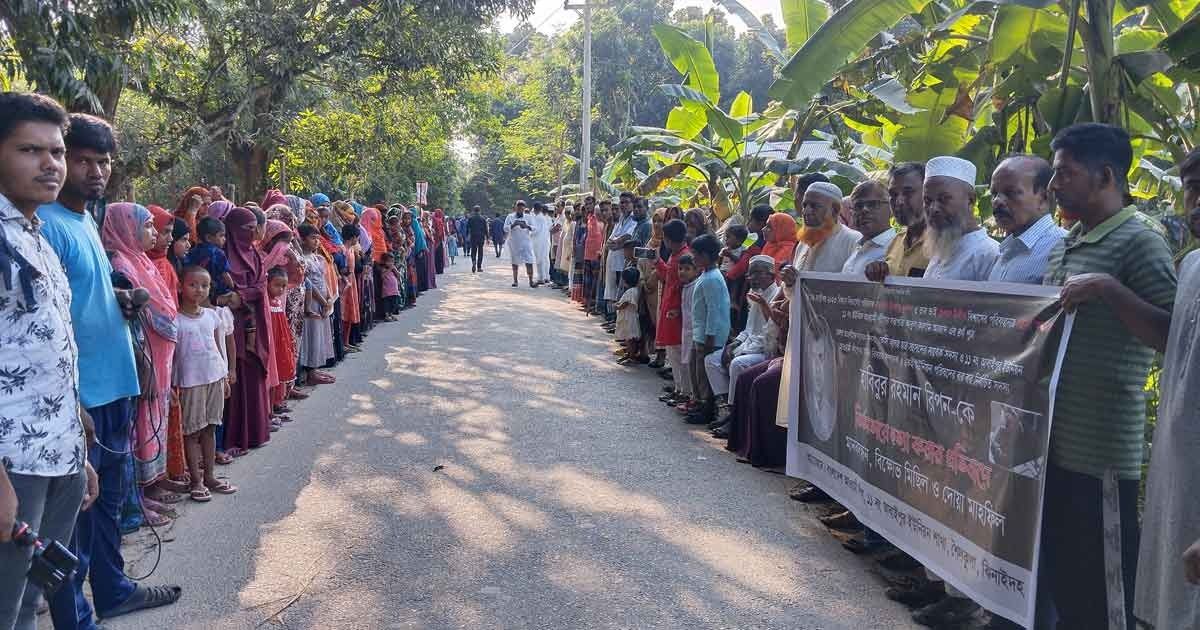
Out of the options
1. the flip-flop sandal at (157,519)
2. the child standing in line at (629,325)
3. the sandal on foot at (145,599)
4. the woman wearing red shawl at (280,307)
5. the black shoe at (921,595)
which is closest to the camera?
the sandal on foot at (145,599)

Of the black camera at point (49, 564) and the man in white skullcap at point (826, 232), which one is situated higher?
the man in white skullcap at point (826, 232)

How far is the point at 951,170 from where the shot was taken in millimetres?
4555

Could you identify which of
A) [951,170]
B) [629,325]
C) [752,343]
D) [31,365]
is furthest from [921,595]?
[629,325]

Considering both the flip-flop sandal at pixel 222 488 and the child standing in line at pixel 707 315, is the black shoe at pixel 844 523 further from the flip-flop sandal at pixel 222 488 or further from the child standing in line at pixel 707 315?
the flip-flop sandal at pixel 222 488

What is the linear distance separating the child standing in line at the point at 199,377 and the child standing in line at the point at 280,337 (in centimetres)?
153

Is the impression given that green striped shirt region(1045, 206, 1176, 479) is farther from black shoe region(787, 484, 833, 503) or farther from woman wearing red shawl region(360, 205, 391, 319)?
woman wearing red shawl region(360, 205, 391, 319)

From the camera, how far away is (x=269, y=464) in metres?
6.57

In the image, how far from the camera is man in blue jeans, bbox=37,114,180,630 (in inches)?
140

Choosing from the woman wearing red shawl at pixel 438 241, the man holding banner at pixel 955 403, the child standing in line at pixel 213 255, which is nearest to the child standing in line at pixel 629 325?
the child standing in line at pixel 213 255

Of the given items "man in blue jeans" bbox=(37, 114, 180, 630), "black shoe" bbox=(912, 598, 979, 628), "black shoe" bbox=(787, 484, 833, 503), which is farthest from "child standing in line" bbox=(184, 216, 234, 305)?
"black shoe" bbox=(912, 598, 979, 628)

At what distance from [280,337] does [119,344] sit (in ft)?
14.0

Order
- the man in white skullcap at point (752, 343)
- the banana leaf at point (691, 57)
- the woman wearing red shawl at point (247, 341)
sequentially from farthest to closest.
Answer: the banana leaf at point (691, 57), the man in white skullcap at point (752, 343), the woman wearing red shawl at point (247, 341)

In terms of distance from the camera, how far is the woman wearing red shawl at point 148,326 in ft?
15.5

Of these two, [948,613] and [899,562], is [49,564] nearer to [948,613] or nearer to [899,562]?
[948,613]
